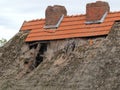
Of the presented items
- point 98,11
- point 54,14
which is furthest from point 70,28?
point 54,14

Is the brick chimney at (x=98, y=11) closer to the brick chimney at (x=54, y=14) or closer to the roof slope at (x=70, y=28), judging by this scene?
the roof slope at (x=70, y=28)

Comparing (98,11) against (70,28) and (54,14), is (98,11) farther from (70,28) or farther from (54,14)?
(54,14)

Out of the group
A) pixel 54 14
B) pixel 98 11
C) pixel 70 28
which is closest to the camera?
pixel 98 11

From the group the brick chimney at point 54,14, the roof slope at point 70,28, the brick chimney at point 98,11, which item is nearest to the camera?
the roof slope at point 70,28

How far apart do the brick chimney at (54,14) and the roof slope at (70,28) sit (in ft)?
1.37

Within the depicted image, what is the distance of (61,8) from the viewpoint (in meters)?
26.8

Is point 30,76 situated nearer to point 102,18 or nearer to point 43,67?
point 43,67

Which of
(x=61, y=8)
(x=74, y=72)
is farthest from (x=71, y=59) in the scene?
(x=61, y=8)

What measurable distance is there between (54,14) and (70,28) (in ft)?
6.29

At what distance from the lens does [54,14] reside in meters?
26.8

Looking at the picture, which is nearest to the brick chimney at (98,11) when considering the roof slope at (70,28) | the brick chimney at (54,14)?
the roof slope at (70,28)

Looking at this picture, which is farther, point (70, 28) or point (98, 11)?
point (70, 28)

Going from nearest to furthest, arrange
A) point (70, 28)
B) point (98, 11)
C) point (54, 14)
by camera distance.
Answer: point (98, 11)
point (70, 28)
point (54, 14)

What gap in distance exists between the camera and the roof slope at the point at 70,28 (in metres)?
23.8
